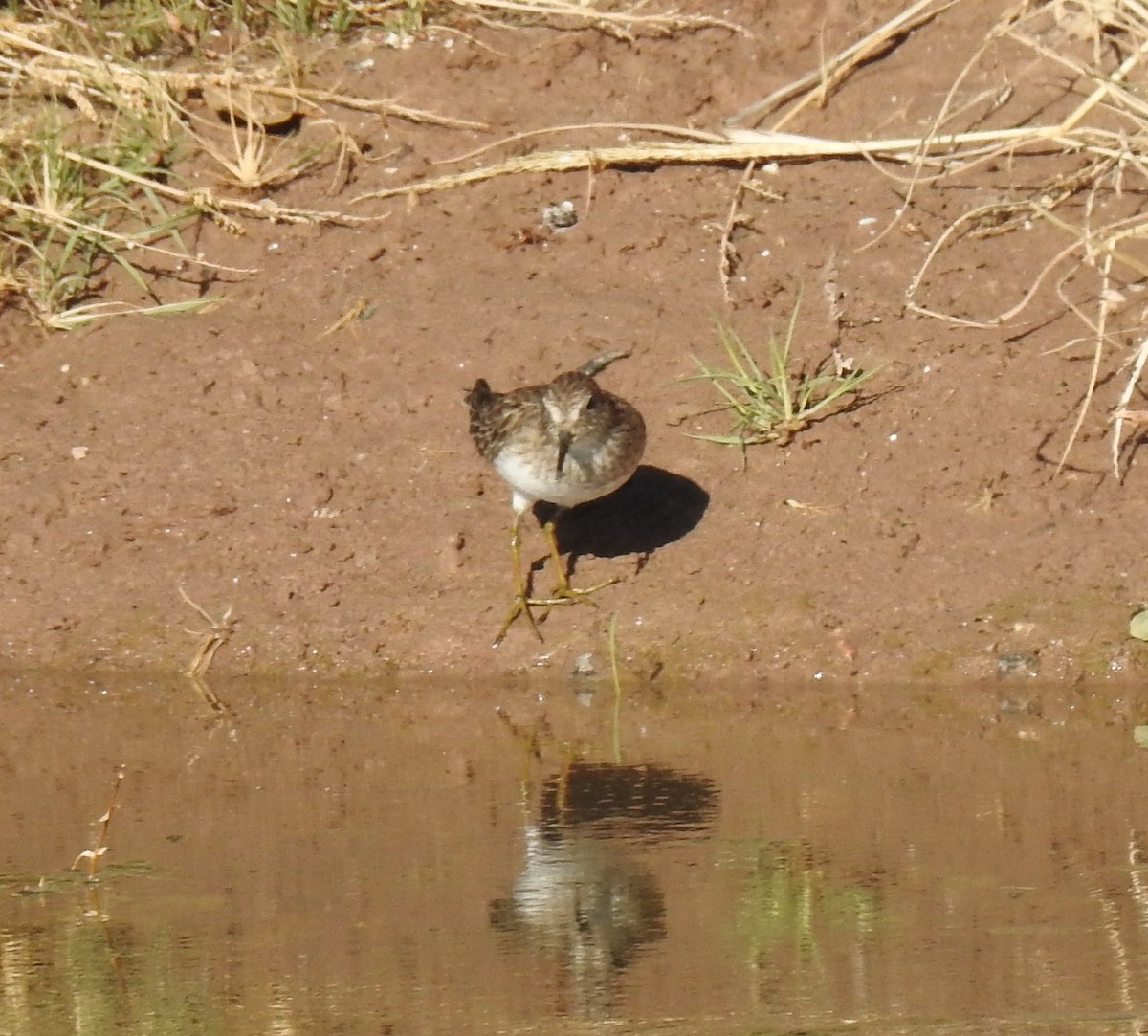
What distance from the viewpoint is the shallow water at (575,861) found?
152 inches

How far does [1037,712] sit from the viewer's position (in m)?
5.84

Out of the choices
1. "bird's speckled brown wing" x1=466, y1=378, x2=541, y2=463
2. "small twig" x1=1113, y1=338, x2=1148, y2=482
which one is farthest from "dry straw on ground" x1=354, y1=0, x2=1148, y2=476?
"bird's speckled brown wing" x1=466, y1=378, x2=541, y2=463

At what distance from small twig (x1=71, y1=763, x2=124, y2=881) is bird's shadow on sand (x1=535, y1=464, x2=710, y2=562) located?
2.17m

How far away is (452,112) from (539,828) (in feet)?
15.2

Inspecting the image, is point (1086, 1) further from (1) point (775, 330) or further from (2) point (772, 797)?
(2) point (772, 797)

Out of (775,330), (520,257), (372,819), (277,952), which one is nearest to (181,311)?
(520,257)

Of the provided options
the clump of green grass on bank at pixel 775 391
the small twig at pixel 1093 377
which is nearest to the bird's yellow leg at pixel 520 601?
the clump of green grass on bank at pixel 775 391

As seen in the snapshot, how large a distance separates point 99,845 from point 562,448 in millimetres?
2107

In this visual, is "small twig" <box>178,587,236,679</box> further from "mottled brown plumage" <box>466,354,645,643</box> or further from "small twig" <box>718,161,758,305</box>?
"small twig" <box>718,161,758,305</box>

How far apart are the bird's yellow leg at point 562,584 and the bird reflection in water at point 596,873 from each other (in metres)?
1.16

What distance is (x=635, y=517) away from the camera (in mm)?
6883

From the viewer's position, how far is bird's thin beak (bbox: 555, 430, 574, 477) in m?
6.25

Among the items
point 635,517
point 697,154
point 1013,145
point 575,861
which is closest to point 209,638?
point 635,517

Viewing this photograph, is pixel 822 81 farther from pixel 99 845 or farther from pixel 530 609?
pixel 99 845
